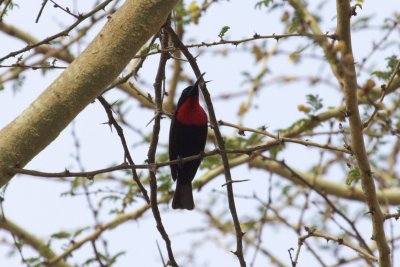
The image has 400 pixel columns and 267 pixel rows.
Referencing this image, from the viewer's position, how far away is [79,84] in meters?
2.26

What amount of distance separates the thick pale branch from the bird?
8.33 feet

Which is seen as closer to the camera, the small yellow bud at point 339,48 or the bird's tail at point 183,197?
the small yellow bud at point 339,48

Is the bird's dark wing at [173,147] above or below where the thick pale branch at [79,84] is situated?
above

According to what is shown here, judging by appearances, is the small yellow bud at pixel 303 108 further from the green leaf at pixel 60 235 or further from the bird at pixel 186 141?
the green leaf at pixel 60 235

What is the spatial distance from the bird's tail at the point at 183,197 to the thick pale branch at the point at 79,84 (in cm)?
274

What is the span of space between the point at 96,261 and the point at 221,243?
2.79 metres

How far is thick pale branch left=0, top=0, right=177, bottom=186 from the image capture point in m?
2.22

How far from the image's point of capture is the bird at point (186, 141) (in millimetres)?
4906

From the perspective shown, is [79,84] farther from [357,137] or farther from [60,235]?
[60,235]

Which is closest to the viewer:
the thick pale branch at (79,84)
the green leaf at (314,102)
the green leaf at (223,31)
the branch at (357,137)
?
the thick pale branch at (79,84)

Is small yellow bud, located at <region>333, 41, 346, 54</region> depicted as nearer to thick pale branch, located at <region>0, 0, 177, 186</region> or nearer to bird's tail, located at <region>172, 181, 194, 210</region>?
thick pale branch, located at <region>0, 0, 177, 186</region>

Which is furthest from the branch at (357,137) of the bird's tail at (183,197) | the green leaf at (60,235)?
the green leaf at (60,235)

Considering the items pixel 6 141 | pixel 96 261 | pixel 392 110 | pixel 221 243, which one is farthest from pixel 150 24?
pixel 221 243

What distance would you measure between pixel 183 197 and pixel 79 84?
285 cm
